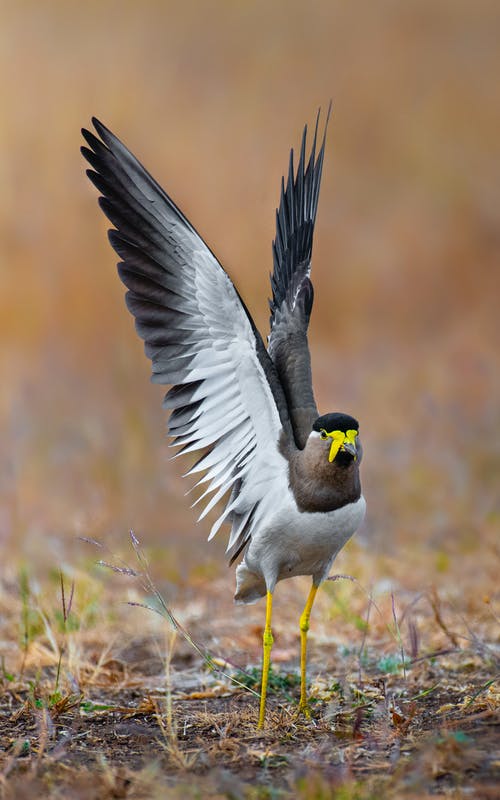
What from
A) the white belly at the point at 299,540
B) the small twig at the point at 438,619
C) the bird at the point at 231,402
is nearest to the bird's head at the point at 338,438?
the bird at the point at 231,402

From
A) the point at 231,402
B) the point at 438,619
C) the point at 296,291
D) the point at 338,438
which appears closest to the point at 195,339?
the point at 231,402

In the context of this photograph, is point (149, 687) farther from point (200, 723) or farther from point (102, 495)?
point (102, 495)

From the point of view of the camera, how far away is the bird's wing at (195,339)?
3.77 metres

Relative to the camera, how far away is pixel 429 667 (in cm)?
443

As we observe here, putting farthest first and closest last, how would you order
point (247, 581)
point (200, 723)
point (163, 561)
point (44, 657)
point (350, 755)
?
point (163, 561) → point (44, 657) → point (247, 581) → point (200, 723) → point (350, 755)

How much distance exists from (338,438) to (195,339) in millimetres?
701

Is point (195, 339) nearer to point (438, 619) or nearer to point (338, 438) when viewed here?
point (338, 438)

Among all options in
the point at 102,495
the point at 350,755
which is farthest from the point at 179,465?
the point at 350,755

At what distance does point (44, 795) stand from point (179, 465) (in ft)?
18.2

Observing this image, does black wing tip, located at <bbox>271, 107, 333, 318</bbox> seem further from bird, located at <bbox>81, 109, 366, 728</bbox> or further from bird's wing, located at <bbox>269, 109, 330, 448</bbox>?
bird, located at <bbox>81, 109, 366, 728</bbox>

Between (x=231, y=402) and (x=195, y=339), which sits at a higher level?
(x=195, y=339)

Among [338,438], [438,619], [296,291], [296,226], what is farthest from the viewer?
[296,226]

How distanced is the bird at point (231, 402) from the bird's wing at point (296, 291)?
0.06ft

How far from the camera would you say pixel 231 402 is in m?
3.87
